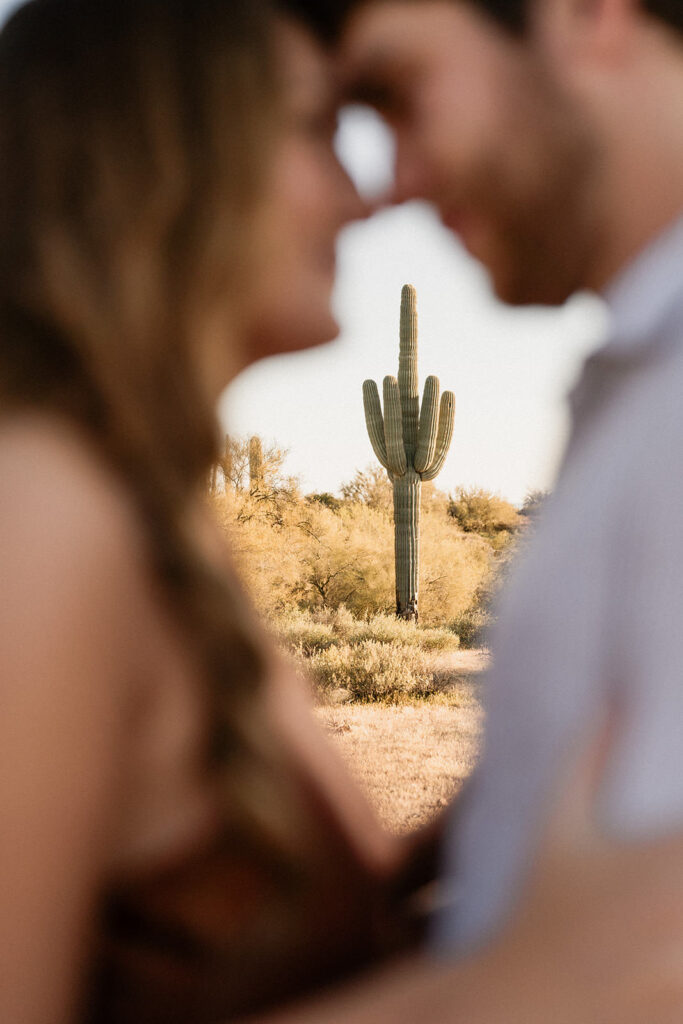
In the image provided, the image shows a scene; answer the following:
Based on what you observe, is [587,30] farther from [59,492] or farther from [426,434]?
[426,434]


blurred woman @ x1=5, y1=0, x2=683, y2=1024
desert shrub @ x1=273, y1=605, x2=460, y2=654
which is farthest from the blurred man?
desert shrub @ x1=273, y1=605, x2=460, y2=654

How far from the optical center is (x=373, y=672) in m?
8.08

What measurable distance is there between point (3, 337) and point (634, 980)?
2.35 ft

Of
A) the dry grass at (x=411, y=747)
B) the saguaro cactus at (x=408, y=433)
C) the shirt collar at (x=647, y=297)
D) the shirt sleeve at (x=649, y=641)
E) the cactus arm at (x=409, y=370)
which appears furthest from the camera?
the saguaro cactus at (x=408, y=433)

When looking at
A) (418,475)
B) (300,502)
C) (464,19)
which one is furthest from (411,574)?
(464,19)

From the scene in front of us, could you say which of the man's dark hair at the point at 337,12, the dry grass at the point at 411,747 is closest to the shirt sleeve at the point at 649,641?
the man's dark hair at the point at 337,12

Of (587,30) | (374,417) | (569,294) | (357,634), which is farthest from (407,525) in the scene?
(587,30)

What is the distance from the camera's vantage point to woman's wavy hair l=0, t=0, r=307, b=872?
748mm

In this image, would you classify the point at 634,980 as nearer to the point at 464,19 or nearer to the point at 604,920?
the point at 604,920

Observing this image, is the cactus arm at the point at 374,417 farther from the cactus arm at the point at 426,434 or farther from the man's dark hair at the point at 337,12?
the man's dark hair at the point at 337,12

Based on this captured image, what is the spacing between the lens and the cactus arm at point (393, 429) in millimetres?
7625

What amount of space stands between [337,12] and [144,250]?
0.42 meters

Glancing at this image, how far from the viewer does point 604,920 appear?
361 millimetres

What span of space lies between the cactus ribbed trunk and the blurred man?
664 centimetres
